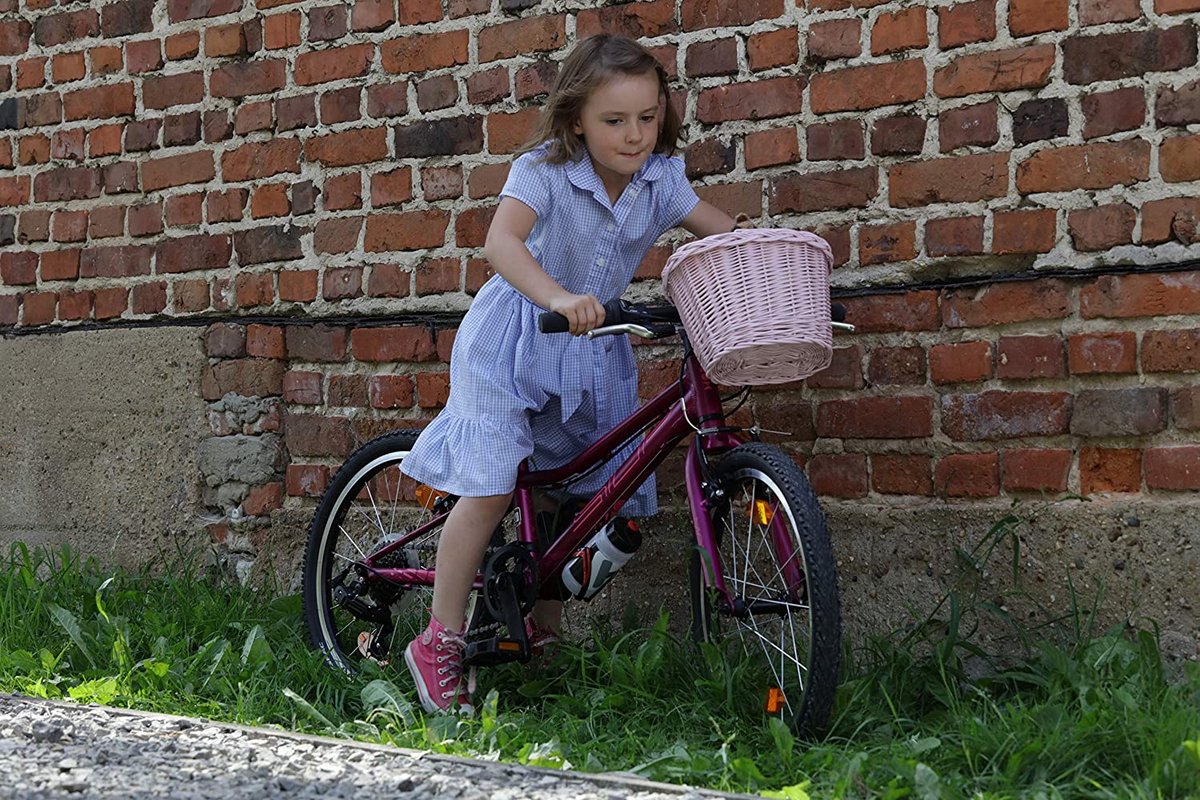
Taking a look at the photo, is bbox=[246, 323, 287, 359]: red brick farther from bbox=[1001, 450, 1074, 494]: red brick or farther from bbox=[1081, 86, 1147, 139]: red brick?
bbox=[1081, 86, 1147, 139]: red brick

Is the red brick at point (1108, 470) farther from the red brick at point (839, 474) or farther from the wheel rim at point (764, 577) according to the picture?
the wheel rim at point (764, 577)

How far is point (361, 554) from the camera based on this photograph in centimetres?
418

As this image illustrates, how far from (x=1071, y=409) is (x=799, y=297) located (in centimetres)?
85

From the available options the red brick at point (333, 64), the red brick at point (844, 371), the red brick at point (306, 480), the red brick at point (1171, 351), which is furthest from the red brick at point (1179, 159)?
the red brick at point (306, 480)

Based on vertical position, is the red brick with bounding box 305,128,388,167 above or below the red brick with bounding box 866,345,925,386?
above

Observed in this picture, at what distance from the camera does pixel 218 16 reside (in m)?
4.55

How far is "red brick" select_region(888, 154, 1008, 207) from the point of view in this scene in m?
3.42

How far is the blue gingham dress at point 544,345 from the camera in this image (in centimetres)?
338

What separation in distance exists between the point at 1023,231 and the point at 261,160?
91.8 inches

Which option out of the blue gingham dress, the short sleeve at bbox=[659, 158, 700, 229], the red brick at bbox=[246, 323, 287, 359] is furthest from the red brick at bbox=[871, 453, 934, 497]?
the red brick at bbox=[246, 323, 287, 359]

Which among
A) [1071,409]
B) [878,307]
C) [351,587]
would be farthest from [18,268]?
[1071,409]

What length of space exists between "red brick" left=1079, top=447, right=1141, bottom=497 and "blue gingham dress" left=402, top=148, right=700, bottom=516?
42.7 inches

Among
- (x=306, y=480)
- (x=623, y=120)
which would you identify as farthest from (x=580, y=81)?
(x=306, y=480)

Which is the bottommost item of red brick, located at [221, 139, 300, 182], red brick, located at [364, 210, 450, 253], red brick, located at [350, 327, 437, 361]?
red brick, located at [350, 327, 437, 361]
